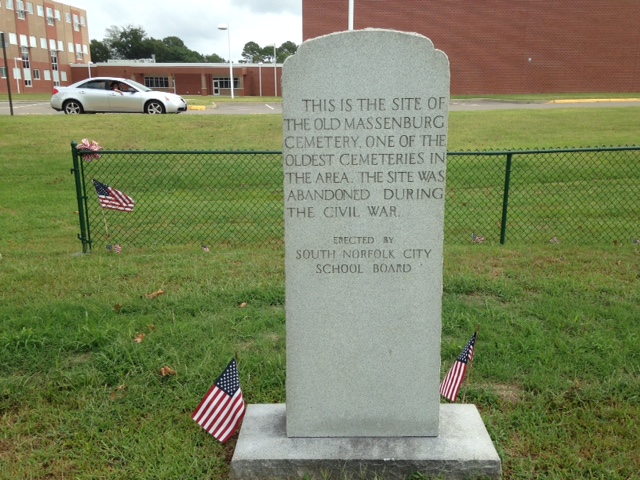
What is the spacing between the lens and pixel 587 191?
9.12 metres

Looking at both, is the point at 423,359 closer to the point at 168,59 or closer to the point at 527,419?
the point at 527,419

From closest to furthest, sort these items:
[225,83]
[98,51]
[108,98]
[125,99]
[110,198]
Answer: [110,198] → [108,98] → [125,99] → [225,83] → [98,51]

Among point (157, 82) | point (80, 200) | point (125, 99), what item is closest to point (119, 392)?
point (80, 200)

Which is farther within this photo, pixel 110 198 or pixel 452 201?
pixel 452 201

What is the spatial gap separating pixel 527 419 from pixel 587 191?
6.72 m

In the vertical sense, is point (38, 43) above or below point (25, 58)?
above

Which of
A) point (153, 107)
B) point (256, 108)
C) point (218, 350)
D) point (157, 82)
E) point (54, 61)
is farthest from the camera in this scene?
point (54, 61)

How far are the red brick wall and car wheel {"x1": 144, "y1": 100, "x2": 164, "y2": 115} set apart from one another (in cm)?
2021

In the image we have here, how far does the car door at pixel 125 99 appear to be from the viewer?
62.4 feet

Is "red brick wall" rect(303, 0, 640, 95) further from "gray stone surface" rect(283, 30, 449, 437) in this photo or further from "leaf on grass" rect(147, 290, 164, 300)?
"gray stone surface" rect(283, 30, 449, 437)

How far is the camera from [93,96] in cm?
1902

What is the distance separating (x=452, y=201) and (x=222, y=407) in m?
6.63

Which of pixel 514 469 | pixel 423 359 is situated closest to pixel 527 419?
pixel 514 469

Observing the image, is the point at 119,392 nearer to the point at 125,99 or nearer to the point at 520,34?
the point at 125,99
